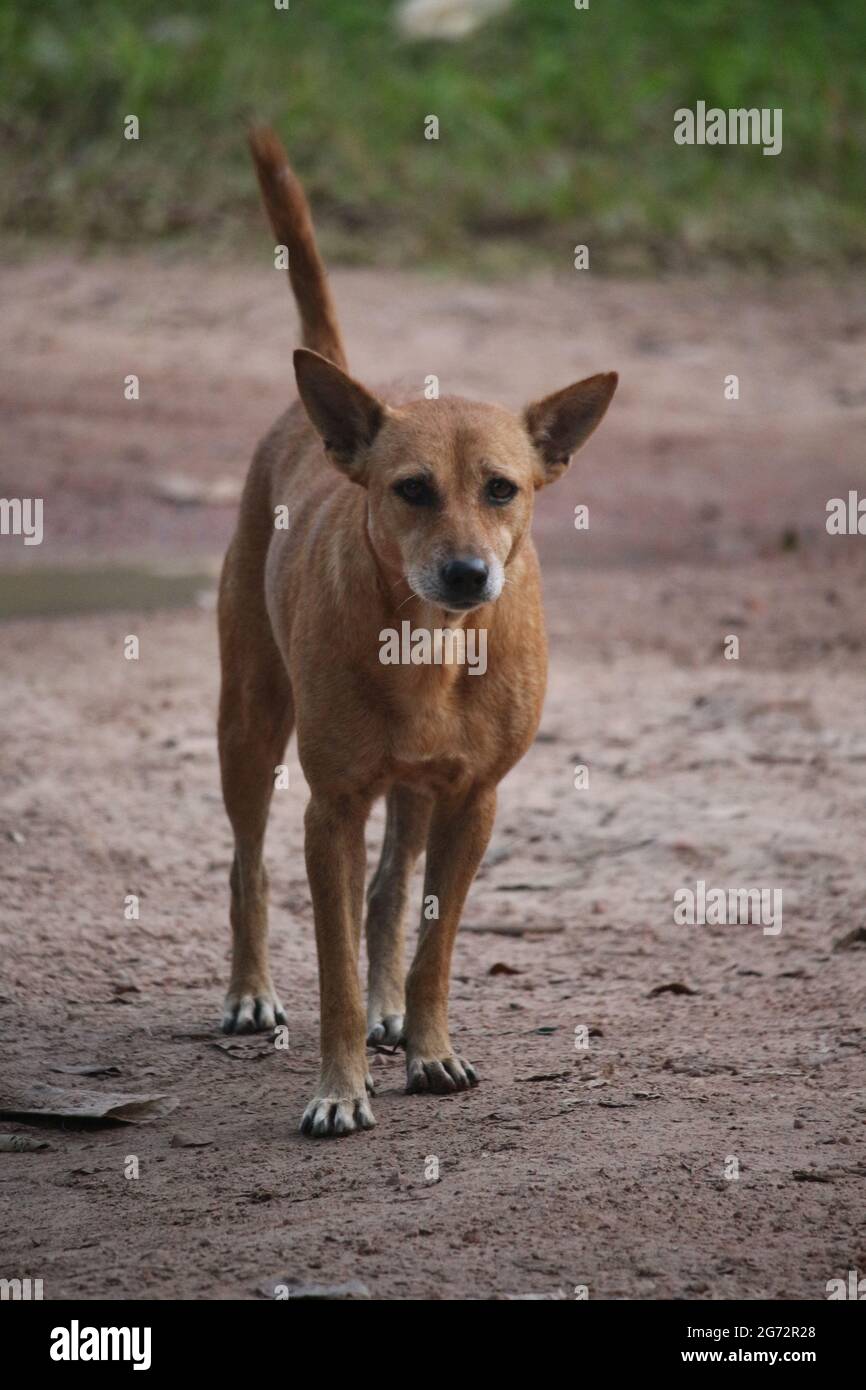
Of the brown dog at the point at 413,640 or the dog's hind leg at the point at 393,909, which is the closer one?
the brown dog at the point at 413,640

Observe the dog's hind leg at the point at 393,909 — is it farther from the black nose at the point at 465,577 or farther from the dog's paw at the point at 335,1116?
the black nose at the point at 465,577

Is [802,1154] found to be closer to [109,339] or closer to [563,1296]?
[563,1296]

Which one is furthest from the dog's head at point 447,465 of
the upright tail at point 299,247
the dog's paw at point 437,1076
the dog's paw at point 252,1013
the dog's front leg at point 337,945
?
the dog's paw at point 252,1013

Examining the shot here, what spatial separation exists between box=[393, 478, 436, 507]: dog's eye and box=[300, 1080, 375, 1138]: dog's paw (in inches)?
52.9

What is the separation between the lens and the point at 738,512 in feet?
35.1

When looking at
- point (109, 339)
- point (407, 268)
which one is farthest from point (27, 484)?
point (407, 268)

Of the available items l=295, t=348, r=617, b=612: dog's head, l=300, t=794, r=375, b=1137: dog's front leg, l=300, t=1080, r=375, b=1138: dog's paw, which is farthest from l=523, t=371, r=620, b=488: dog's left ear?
l=300, t=1080, r=375, b=1138: dog's paw

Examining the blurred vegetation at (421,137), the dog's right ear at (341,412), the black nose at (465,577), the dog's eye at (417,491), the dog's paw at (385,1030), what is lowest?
the dog's paw at (385,1030)

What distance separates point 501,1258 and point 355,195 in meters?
10.9

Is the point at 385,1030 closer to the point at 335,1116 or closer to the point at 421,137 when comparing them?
the point at 335,1116

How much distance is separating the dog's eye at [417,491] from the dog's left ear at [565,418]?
1.42ft

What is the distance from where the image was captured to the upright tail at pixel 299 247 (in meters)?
5.55

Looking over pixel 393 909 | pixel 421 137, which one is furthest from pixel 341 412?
pixel 421 137

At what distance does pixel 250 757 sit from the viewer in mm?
5266
